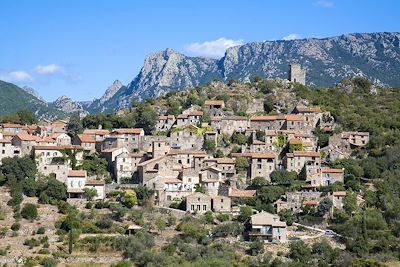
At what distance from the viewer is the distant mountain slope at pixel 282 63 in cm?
13875

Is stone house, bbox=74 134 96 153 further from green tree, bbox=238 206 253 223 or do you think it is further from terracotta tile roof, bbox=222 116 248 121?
green tree, bbox=238 206 253 223

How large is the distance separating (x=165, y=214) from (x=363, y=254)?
15.9m

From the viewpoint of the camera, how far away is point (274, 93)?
8644 centimetres

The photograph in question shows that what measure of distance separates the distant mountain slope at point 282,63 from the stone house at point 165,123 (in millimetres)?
62732

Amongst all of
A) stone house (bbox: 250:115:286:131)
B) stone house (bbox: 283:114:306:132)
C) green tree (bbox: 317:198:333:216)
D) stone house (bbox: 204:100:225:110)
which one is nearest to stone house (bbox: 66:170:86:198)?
green tree (bbox: 317:198:333:216)

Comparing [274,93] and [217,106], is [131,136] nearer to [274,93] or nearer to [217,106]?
[217,106]

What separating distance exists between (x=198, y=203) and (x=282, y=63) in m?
89.8

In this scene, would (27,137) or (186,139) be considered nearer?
(27,137)

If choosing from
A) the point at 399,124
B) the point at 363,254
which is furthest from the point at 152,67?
the point at 363,254

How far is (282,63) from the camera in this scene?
144625 millimetres

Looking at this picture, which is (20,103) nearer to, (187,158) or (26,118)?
(26,118)

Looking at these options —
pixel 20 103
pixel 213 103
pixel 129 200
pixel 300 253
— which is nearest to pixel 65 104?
pixel 20 103

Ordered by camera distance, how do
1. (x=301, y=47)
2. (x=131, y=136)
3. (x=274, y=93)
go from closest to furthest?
1. (x=131, y=136)
2. (x=274, y=93)
3. (x=301, y=47)

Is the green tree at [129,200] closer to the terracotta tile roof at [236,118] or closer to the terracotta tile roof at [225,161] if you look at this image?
the terracotta tile roof at [225,161]
